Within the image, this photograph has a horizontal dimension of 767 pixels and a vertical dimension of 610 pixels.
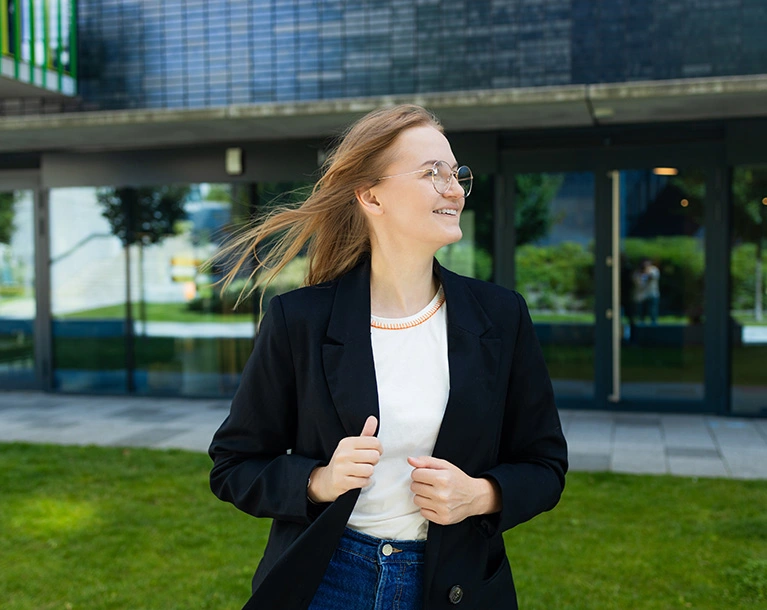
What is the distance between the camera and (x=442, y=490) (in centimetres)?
156

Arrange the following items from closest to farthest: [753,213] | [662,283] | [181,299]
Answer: [753,213] < [662,283] < [181,299]

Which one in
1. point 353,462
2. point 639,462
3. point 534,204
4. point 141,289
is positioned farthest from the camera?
point 141,289

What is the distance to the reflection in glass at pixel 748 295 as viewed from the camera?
30.2 feet

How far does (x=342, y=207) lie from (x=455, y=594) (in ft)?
3.01

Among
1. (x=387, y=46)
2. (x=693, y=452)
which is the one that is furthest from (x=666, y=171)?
(x=387, y=46)

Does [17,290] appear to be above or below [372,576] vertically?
above

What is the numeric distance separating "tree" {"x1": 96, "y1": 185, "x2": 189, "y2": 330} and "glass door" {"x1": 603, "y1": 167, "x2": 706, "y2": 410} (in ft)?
18.6

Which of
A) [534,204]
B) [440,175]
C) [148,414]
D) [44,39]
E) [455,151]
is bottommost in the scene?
[148,414]

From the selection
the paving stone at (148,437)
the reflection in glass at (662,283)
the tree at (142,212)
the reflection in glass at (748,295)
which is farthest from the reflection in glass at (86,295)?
the reflection in glass at (748,295)

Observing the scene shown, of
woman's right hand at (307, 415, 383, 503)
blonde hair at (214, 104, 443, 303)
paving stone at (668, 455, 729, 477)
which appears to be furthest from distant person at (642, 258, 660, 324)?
woman's right hand at (307, 415, 383, 503)

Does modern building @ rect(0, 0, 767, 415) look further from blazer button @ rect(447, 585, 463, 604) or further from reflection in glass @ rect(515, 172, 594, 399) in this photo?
blazer button @ rect(447, 585, 463, 604)

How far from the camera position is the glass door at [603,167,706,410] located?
945cm

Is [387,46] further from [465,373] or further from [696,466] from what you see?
[465,373]

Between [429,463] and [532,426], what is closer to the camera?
[429,463]
